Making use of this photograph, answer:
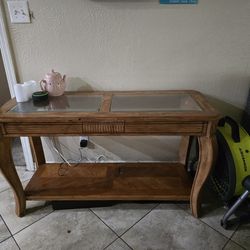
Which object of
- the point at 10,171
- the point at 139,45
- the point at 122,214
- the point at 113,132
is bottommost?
the point at 122,214

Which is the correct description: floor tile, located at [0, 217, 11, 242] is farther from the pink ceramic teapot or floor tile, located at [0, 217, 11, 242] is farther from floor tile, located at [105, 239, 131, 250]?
the pink ceramic teapot

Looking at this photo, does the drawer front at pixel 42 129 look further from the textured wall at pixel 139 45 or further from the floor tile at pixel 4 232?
the floor tile at pixel 4 232

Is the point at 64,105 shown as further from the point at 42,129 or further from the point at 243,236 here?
the point at 243,236

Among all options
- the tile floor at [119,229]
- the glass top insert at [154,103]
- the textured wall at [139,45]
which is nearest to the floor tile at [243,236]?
the tile floor at [119,229]

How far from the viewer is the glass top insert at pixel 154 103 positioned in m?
1.11

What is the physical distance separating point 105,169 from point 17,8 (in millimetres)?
1181

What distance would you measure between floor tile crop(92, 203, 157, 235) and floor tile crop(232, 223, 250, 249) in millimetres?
497

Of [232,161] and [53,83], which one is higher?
[53,83]

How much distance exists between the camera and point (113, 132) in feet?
3.43

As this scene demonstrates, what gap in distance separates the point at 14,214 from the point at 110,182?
2.11 ft

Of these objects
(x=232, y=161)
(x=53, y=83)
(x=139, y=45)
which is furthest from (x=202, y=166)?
(x=53, y=83)

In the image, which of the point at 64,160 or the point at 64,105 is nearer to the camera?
the point at 64,105

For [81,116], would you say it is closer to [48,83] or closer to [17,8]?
[48,83]

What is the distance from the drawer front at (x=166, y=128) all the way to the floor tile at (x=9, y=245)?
872mm
